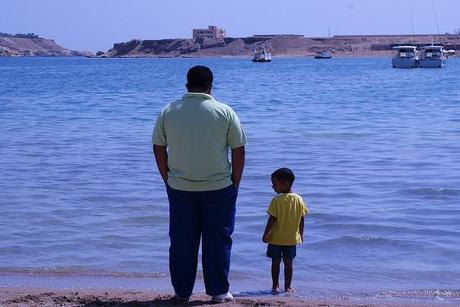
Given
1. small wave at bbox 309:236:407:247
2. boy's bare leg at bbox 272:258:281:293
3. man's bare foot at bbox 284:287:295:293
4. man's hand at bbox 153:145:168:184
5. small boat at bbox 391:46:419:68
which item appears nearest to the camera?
man's hand at bbox 153:145:168:184

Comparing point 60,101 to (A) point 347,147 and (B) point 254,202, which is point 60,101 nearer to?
(A) point 347,147

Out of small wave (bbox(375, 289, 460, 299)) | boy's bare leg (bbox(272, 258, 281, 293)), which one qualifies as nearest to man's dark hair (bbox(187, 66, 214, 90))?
boy's bare leg (bbox(272, 258, 281, 293))

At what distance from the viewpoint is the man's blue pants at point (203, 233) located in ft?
20.1

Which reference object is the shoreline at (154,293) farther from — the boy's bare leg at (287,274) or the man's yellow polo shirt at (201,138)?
the man's yellow polo shirt at (201,138)

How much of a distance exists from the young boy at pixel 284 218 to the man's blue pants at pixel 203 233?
2.22 ft

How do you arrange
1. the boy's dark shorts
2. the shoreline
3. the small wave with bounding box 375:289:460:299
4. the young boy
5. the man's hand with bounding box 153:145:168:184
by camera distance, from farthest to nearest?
the small wave with bounding box 375:289:460:299, the boy's dark shorts, the young boy, the shoreline, the man's hand with bounding box 153:145:168:184

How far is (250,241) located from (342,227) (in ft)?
4.06

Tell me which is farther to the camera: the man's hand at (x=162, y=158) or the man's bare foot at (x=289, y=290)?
the man's bare foot at (x=289, y=290)

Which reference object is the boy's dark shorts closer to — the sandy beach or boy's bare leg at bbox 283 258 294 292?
boy's bare leg at bbox 283 258 294 292

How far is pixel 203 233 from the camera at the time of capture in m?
6.22

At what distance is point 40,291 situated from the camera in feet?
23.4

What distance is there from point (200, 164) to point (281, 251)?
1329 millimetres

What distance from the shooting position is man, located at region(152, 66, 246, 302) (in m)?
6.05

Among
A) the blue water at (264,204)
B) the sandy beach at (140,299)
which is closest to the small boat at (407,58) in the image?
the blue water at (264,204)
